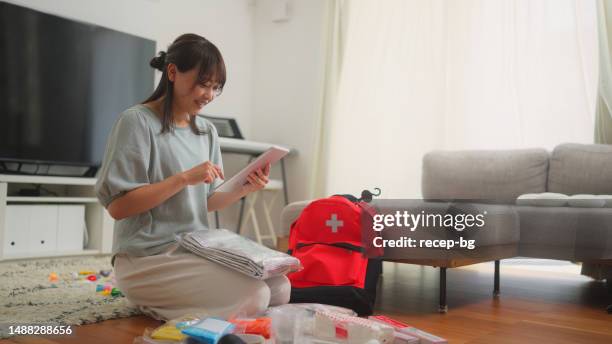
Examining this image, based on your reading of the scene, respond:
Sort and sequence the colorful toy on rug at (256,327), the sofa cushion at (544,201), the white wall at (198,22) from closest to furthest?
the colorful toy on rug at (256,327), the sofa cushion at (544,201), the white wall at (198,22)

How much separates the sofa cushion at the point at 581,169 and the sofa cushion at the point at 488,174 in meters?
0.07

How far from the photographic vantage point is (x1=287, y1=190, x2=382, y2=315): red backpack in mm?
1727

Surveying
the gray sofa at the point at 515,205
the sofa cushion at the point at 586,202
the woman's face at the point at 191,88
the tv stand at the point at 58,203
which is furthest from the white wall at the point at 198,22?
the sofa cushion at the point at 586,202

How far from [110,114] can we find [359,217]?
2.28m

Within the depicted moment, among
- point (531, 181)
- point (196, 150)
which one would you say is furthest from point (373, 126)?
point (196, 150)

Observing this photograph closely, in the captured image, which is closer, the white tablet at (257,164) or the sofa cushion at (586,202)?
the white tablet at (257,164)

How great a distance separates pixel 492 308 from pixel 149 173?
1.26m

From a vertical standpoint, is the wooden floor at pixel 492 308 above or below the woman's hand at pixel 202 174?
below

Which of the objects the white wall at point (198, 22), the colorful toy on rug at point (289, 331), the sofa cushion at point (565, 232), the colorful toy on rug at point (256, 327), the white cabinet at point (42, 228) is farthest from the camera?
the white wall at point (198, 22)

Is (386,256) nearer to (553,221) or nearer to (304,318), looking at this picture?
(304,318)

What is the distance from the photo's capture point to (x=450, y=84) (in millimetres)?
3602

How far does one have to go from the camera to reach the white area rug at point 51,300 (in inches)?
60.5

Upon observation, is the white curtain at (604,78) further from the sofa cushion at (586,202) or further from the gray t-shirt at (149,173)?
the gray t-shirt at (149,173)

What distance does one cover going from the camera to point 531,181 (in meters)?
2.78
